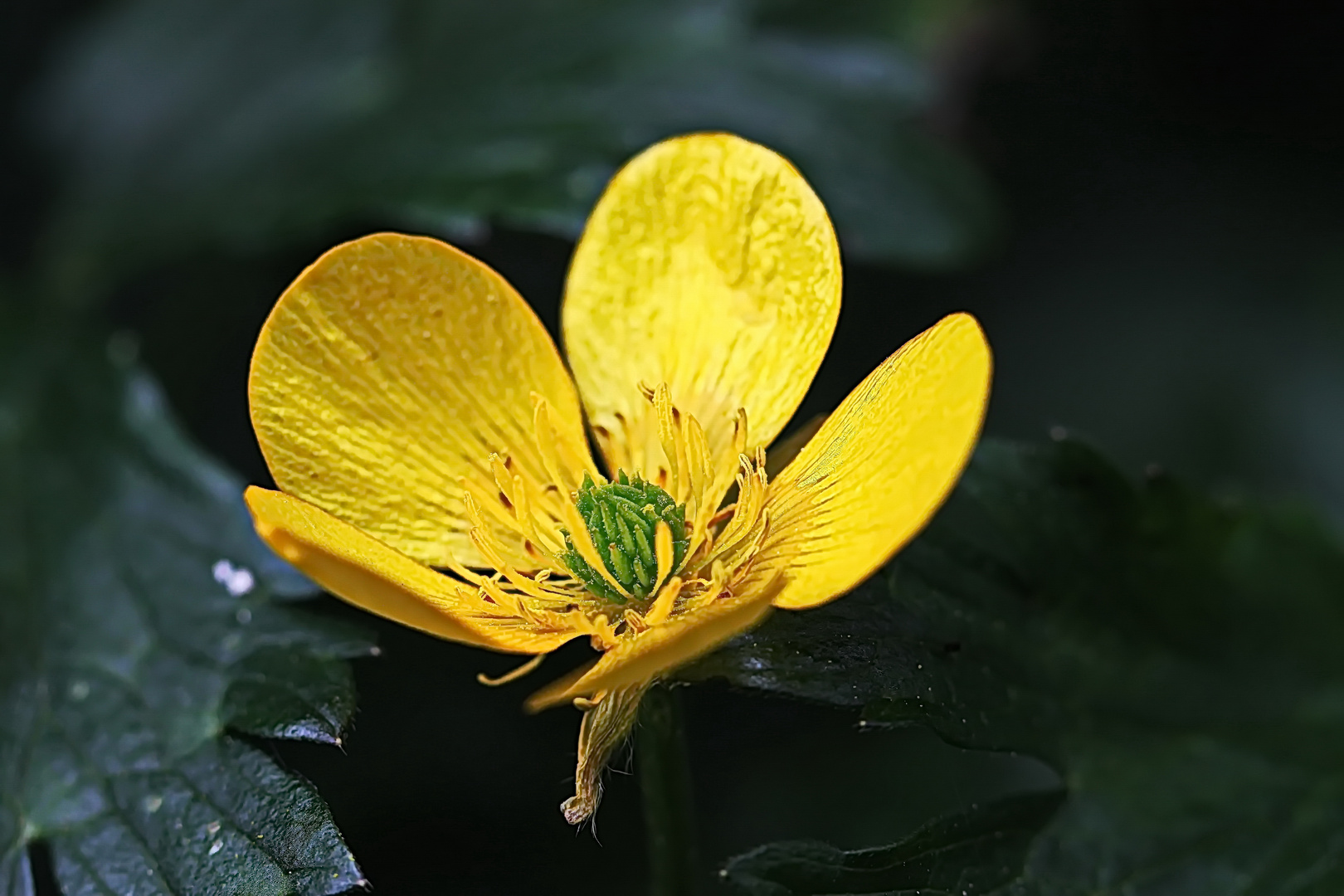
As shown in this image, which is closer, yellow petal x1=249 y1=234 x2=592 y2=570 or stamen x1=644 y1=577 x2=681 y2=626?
stamen x1=644 y1=577 x2=681 y2=626

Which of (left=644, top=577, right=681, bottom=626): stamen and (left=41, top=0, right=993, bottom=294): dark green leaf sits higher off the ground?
(left=41, top=0, right=993, bottom=294): dark green leaf

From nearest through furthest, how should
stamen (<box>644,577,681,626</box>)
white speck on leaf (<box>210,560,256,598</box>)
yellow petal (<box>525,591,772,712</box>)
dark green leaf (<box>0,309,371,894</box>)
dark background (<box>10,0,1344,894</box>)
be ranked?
yellow petal (<box>525,591,772,712</box>) < stamen (<box>644,577,681,626</box>) < dark green leaf (<box>0,309,371,894</box>) < white speck on leaf (<box>210,560,256,598</box>) < dark background (<box>10,0,1344,894</box>)

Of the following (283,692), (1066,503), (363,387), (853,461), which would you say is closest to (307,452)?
(363,387)

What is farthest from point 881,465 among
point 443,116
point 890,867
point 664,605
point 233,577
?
point 443,116

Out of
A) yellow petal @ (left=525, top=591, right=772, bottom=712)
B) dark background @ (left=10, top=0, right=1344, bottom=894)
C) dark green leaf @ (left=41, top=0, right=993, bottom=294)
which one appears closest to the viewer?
yellow petal @ (left=525, top=591, right=772, bottom=712)

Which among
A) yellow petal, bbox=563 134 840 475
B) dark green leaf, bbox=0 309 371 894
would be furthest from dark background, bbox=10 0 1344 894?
yellow petal, bbox=563 134 840 475

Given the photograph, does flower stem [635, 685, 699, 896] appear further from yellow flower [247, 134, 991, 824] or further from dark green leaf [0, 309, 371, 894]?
dark green leaf [0, 309, 371, 894]

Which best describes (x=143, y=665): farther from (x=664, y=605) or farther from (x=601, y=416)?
(x=664, y=605)
